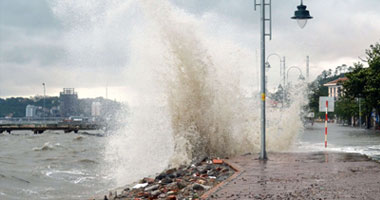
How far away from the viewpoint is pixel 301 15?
A: 1867 cm

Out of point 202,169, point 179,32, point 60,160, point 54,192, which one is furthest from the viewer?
point 60,160

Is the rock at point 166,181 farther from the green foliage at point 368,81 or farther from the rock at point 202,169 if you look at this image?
the green foliage at point 368,81

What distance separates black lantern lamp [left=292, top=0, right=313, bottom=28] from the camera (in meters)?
18.7

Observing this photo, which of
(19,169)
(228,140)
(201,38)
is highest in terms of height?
(201,38)

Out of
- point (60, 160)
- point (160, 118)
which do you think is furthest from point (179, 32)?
point (60, 160)

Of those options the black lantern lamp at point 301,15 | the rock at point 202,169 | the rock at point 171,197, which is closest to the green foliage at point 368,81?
the black lantern lamp at point 301,15

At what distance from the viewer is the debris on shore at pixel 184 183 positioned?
12.0 meters

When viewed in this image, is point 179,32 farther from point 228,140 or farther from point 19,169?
point 19,169

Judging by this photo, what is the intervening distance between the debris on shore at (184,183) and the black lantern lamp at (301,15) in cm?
559

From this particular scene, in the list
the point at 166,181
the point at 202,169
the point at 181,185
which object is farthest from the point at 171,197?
the point at 202,169

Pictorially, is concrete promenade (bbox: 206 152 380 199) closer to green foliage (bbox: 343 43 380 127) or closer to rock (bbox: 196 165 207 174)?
rock (bbox: 196 165 207 174)

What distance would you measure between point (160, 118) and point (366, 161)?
8619 mm

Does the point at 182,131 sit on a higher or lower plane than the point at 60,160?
higher

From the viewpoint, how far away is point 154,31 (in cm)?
2186
